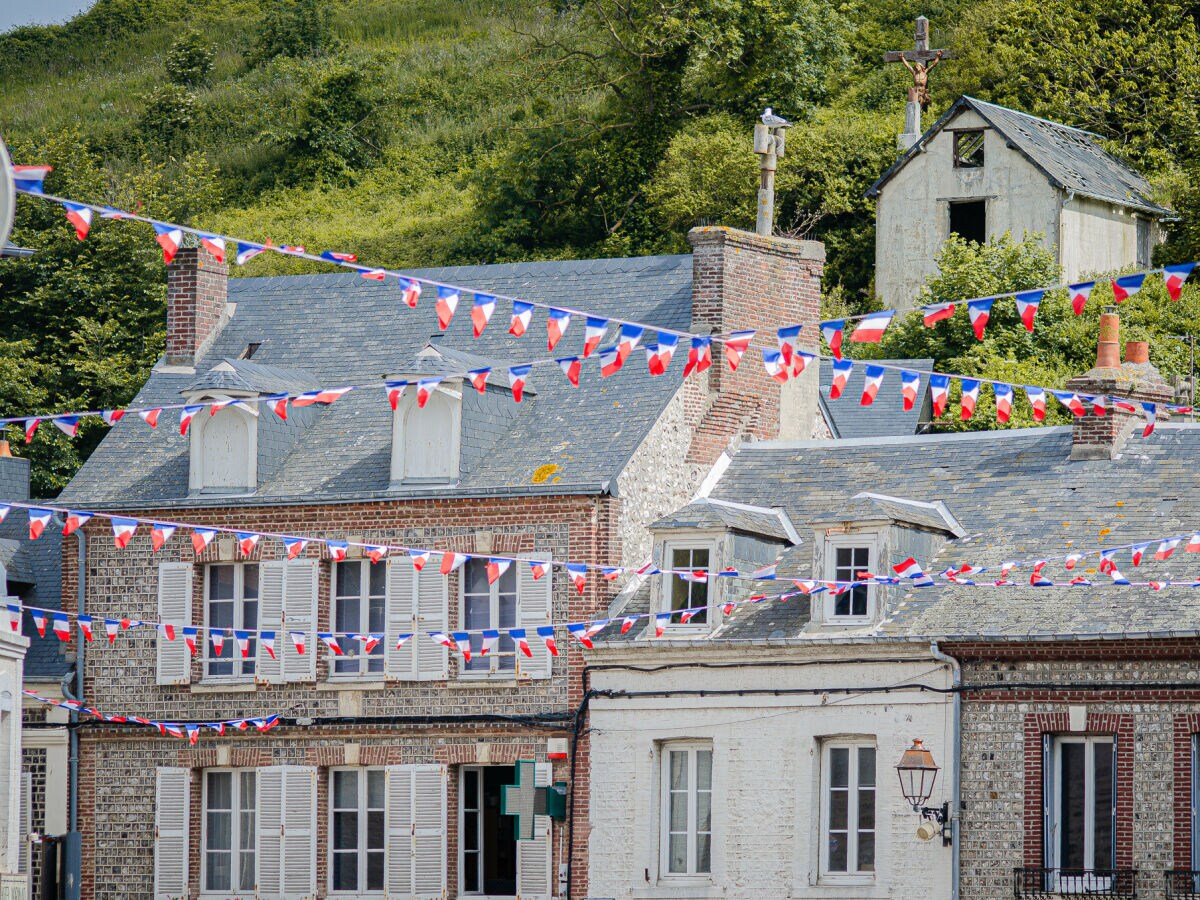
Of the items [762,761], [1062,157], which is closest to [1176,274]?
[762,761]

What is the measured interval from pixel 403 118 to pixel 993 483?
1564 inches

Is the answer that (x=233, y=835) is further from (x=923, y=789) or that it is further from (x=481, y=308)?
(x=481, y=308)

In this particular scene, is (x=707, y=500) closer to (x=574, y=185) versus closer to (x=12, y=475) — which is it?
→ (x=12, y=475)

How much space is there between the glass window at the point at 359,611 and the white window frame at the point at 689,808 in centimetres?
346

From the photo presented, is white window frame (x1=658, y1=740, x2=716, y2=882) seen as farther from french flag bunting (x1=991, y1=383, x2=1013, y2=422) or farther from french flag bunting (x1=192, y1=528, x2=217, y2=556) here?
french flag bunting (x1=991, y1=383, x2=1013, y2=422)

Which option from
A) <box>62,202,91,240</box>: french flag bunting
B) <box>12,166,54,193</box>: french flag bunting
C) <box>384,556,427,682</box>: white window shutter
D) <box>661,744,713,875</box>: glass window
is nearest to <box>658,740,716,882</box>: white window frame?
<box>661,744,713,875</box>: glass window

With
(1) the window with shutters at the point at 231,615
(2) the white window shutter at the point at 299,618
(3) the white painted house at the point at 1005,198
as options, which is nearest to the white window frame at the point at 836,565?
(2) the white window shutter at the point at 299,618

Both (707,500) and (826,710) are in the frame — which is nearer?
(826,710)

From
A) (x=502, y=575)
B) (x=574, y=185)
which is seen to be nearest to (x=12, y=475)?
(x=502, y=575)

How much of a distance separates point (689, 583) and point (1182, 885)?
220 inches

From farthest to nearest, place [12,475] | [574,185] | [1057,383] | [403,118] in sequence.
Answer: [403,118] < [574,185] < [1057,383] < [12,475]

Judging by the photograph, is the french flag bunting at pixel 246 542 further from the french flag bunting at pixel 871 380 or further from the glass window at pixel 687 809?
the french flag bunting at pixel 871 380

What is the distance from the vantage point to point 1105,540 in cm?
2233

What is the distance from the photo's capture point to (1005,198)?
130ft
